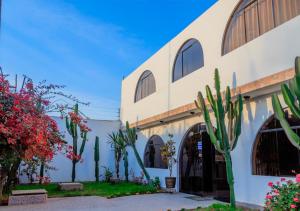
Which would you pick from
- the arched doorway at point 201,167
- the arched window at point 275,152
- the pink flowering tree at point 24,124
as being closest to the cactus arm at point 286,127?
the arched window at point 275,152

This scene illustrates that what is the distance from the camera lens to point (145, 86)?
60.1 ft

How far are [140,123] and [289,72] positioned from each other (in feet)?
37.2

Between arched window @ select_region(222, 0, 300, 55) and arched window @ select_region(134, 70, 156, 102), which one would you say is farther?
arched window @ select_region(134, 70, 156, 102)

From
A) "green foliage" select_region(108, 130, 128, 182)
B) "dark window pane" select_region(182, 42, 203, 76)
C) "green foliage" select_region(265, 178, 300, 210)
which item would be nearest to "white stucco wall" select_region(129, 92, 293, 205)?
"green foliage" select_region(265, 178, 300, 210)

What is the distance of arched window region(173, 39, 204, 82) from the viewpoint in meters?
12.6

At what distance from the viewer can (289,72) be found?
7.46 m

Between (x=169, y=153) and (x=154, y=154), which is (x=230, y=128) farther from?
(x=154, y=154)

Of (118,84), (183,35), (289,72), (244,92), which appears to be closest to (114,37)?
(183,35)

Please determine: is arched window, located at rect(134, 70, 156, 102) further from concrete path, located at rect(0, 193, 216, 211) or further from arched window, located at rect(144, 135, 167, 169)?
concrete path, located at rect(0, 193, 216, 211)

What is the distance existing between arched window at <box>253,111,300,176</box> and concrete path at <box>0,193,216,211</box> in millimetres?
2489

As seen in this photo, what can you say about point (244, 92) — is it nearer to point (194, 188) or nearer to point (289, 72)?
point (289, 72)

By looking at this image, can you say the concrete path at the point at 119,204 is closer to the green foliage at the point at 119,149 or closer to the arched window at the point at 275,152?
the arched window at the point at 275,152

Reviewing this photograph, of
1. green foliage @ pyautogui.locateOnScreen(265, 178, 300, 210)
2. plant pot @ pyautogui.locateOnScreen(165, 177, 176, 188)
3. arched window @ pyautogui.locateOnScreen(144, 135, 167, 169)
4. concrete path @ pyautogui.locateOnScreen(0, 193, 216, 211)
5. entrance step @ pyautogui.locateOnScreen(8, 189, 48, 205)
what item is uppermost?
arched window @ pyautogui.locateOnScreen(144, 135, 167, 169)

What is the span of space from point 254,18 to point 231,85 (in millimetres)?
2459
